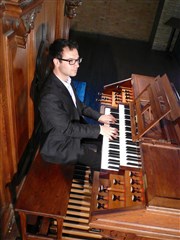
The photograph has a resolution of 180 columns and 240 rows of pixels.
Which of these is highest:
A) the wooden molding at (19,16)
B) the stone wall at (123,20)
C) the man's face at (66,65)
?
the wooden molding at (19,16)

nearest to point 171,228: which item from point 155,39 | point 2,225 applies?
point 2,225

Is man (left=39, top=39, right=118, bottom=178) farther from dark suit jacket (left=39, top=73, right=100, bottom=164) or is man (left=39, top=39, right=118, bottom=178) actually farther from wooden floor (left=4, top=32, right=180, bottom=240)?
wooden floor (left=4, top=32, right=180, bottom=240)

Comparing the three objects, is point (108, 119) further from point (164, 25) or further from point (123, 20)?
point (123, 20)

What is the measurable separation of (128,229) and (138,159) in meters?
0.65

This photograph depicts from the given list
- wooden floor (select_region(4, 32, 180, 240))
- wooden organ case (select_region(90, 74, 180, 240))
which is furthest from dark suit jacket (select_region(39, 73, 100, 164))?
wooden floor (select_region(4, 32, 180, 240))

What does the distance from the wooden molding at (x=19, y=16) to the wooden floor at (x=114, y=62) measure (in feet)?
10.9

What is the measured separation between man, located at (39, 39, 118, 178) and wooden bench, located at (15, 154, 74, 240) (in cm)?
12

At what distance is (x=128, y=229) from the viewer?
2121 millimetres

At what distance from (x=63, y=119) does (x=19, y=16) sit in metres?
0.99

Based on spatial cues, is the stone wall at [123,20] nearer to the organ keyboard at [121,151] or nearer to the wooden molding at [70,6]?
the wooden molding at [70,6]

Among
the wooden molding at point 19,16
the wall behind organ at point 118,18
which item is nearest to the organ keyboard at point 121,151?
the wooden molding at point 19,16

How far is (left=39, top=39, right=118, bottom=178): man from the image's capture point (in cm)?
245

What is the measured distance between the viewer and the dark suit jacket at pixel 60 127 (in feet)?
7.99

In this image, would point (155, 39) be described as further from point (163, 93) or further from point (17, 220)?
point (17, 220)
